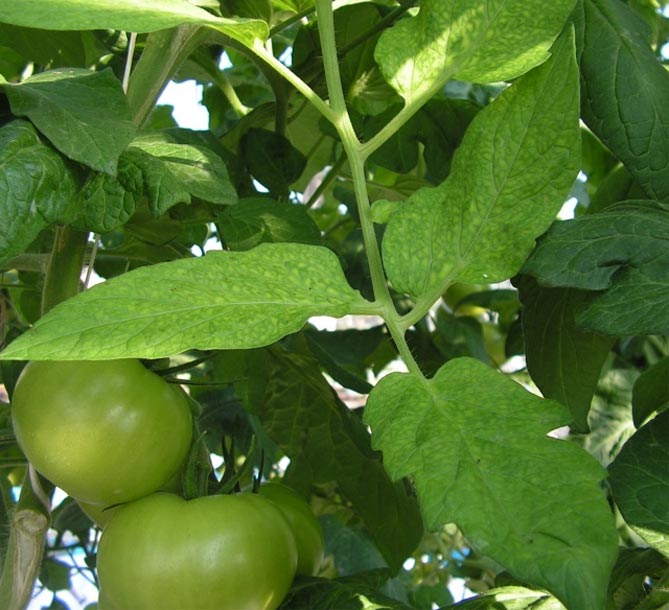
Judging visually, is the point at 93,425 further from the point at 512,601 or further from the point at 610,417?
the point at 610,417

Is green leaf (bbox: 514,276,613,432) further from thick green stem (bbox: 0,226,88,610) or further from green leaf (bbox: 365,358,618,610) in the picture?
thick green stem (bbox: 0,226,88,610)

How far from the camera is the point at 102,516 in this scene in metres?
0.59

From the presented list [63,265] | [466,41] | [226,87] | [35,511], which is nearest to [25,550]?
[35,511]

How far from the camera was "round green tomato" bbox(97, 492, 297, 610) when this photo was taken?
0.53m

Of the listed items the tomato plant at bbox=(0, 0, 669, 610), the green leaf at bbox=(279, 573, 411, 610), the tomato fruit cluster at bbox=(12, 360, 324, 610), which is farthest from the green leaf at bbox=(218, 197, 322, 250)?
the green leaf at bbox=(279, 573, 411, 610)

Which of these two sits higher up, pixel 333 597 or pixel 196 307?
pixel 196 307

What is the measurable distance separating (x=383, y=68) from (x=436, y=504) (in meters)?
0.26

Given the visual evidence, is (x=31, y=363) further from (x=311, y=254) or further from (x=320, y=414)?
(x=320, y=414)

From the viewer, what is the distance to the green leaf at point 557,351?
0.60m

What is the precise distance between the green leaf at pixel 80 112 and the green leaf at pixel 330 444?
0.32 metres

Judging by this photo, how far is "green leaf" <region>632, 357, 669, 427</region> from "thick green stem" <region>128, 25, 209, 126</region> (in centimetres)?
39

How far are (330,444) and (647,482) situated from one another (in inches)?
13.2

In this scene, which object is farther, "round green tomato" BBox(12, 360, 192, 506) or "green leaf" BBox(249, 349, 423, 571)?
"green leaf" BBox(249, 349, 423, 571)

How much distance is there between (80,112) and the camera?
18.4 inches
